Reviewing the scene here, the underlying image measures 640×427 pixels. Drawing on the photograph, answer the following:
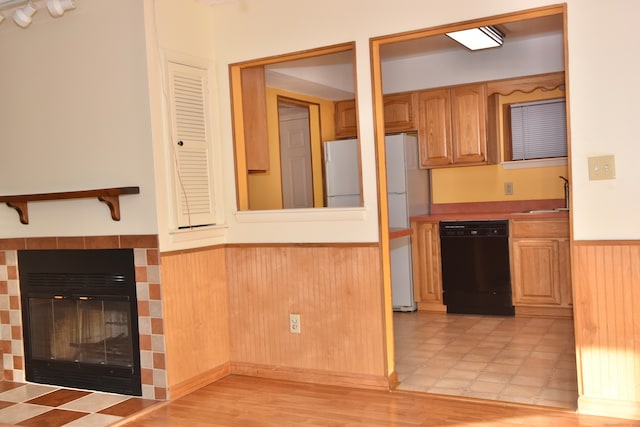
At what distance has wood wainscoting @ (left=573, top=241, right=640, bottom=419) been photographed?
303 centimetres

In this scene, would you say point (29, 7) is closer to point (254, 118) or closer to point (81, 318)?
point (254, 118)

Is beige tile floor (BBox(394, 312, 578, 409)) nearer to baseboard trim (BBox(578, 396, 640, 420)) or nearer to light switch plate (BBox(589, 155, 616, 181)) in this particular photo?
baseboard trim (BBox(578, 396, 640, 420))

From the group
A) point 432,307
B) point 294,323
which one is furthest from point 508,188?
point 294,323

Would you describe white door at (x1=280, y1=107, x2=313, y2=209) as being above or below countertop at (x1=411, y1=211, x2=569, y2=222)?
above

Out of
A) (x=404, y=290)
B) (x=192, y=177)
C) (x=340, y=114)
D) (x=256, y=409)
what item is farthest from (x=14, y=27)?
(x=404, y=290)

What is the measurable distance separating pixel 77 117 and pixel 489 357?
10.1 feet

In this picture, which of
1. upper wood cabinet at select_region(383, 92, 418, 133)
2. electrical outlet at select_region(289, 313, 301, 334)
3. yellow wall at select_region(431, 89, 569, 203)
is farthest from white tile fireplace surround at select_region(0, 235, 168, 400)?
yellow wall at select_region(431, 89, 569, 203)

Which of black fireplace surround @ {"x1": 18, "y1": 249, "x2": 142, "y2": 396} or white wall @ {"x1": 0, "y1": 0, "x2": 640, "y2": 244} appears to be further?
black fireplace surround @ {"x1": 18, "y1": 249, "x2": 142, "y2": 396}

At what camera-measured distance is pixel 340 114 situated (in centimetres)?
658

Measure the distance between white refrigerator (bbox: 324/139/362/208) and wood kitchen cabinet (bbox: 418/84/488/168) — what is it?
2.35ft

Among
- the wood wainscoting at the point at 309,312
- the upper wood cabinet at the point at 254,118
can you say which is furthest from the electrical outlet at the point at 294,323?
the upper wood cabinet at the point at 254,118

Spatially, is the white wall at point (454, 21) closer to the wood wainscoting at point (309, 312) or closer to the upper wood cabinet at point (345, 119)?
the wood wainscoting at point (309, 312)

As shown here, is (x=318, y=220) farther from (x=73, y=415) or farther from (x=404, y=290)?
(x=404, y=290)

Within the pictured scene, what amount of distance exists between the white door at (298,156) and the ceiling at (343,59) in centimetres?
36
